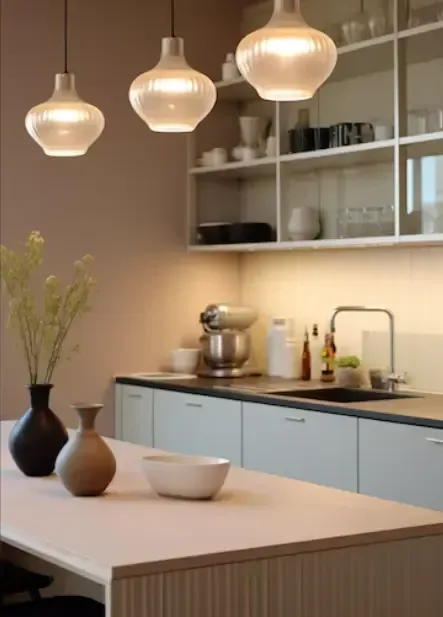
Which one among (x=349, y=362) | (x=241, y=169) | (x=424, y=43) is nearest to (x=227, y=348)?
(x=349, y=362)

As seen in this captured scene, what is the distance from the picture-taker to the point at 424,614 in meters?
2.34

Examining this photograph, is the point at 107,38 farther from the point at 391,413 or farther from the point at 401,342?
the point at 391,413

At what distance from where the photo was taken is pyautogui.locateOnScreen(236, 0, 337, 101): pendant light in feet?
8.45

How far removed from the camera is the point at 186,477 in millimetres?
2658

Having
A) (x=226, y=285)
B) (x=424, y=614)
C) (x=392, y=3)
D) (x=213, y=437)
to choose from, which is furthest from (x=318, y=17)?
(x=424, y=614)

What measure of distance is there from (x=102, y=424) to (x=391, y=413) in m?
1.91

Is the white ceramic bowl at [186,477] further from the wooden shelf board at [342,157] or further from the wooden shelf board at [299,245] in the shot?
the wooden shelf board at [342,157]

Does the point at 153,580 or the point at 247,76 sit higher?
the point at 247,76

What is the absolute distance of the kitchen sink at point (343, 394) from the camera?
4.82m

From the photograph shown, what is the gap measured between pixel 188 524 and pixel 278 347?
10.2ft

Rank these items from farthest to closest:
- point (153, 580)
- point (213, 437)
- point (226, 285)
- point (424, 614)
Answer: point (226, 285), point (213, 437), point (424, 614), point (153, 580)

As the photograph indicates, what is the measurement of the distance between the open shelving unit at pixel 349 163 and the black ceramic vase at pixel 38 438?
5.92 ft

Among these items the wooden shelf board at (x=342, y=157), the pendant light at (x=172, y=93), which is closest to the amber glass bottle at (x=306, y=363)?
the wooden shelf board at (x=342, y=157)

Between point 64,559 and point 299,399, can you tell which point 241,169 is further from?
point 64,559
